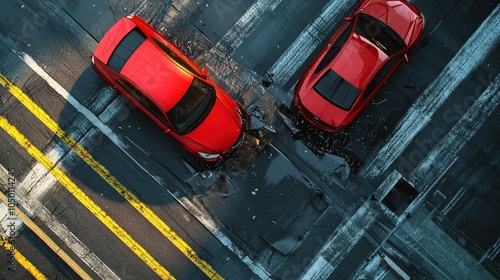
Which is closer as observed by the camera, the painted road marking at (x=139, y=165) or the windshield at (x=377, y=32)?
the windshield at (x=377, y=32)

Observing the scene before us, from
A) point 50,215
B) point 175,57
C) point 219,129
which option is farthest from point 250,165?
point 50,215

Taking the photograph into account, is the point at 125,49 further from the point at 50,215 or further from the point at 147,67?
the point at 50,215

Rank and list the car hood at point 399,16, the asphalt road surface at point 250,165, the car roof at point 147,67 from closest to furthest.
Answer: the car roof at point 147,67 → the car hood at point 399,16 → the asphalt road surface at point 250,165

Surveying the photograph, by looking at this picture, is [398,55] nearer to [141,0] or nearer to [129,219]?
[141,0]

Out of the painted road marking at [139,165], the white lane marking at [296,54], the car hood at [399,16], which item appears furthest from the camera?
the white lane marking at [296,54]

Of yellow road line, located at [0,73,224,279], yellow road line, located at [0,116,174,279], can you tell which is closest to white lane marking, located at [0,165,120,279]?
yellow road line, located at [0,116,174,279]

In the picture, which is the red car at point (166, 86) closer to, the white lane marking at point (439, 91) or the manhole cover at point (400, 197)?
the white lane marking at point (439, 91)

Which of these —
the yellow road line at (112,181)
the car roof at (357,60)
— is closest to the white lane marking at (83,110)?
the yellow road line at (112,181)

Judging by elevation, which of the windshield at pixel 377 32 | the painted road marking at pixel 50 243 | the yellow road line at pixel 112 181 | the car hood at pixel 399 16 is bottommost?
the painted road marking at pixel 50 243
